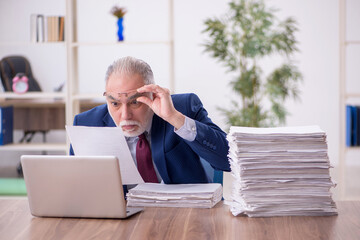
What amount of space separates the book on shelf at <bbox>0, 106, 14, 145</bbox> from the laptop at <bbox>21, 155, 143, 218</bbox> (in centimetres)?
345

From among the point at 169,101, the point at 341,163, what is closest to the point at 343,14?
the point at 341,163

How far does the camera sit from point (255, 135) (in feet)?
→ 5.32

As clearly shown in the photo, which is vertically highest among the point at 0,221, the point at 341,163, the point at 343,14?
the point at 343,14

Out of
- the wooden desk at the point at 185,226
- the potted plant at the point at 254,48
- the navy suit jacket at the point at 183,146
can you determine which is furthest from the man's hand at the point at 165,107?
the potted plant at the point at 254,48

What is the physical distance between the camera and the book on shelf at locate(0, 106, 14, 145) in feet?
16.1

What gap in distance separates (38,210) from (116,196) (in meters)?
0.28

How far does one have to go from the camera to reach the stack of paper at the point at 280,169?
1.62 metres

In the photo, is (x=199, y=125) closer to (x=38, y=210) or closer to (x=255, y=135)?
(x=255, y=135)

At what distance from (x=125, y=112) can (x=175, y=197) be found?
47 centimetres

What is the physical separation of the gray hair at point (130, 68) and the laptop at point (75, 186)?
686 millimetres

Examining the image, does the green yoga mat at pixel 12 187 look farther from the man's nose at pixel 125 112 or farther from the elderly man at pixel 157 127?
the man's nose at pixel 125 112

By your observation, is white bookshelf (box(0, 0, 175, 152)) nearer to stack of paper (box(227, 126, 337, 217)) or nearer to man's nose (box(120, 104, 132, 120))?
man's nose (box(120, 104, 132, 120))

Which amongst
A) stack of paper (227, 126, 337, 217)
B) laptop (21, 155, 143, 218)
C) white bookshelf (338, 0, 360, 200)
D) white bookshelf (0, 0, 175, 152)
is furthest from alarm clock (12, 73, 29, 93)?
stack of paper (227, 126, 337, 217)

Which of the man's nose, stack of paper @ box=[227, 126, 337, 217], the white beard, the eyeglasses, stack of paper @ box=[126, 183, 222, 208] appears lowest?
stack of paper @ box=[126, 183, 222, 208]
